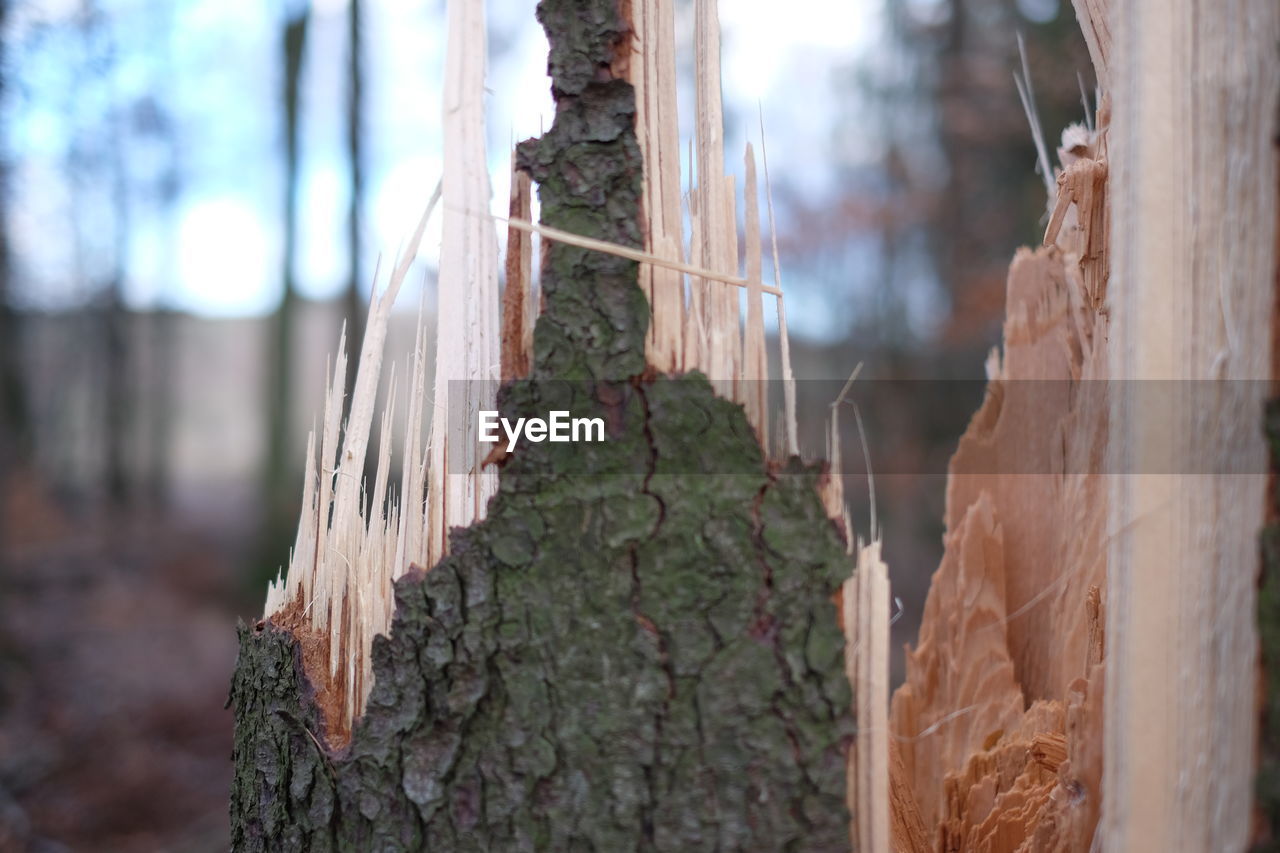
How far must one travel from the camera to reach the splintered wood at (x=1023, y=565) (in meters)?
1.47

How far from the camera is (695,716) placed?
1029 mm

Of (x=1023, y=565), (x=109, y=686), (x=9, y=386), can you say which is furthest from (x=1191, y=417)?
(x=9, y=386)

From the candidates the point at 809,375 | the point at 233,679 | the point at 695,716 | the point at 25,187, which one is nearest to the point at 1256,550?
the point at 695,716

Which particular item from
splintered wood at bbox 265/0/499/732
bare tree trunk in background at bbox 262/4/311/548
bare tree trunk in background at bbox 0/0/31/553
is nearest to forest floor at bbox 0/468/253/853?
bare tree trunk in background at bbox 0/0/31/553

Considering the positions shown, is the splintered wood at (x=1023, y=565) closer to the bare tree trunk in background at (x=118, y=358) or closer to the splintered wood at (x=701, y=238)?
the splintered wood at (x=701, y=238)

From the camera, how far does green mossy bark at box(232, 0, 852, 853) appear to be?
103cm

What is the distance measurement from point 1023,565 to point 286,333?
27.9ft

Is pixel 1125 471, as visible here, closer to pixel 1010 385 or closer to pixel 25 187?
pixel 1010 385

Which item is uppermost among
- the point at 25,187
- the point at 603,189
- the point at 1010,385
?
the point at 25,187

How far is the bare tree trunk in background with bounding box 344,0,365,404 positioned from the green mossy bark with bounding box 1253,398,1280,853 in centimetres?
779

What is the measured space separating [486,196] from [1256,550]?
106 centimetres

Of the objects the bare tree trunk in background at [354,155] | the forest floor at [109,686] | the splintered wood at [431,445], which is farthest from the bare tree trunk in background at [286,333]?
the splintered wood at [431,445]

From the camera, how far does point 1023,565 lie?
5.93 feet

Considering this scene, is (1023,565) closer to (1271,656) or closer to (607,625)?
(1271,656)
